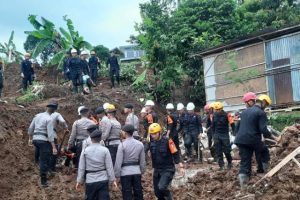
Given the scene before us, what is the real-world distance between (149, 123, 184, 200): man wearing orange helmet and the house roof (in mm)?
11645

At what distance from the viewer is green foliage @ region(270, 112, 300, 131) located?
1845cm

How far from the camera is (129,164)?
28.6 feet

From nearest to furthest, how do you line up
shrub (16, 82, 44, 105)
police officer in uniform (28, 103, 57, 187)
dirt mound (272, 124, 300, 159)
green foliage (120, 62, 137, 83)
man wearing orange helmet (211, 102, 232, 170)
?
police officer in uniform (28, 103, 57, 187), dirt mound (272, 124, 300, 159), man wearing orange helmet (211, 102, 232, 170), shrub (16, 82, 44, 105), green foliage (120, 62, 137, 83)

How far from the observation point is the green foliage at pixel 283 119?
18.5 meters

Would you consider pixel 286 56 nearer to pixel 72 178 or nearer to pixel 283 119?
pixel 283 119

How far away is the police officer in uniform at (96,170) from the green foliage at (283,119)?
11963 mm

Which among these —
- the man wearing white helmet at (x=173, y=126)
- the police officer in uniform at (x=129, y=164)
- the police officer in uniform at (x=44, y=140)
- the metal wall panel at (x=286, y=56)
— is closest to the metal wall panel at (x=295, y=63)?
the metal wall panel at (x=286, y=56)

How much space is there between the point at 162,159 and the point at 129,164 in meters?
0.68

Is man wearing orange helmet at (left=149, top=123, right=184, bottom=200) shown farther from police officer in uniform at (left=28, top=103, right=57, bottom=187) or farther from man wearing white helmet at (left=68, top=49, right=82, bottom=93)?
man wearing white helmet at (left=68, top=49, right=82, bottom=93)

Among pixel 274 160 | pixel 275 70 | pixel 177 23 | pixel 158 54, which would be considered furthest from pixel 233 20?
pixel 274 160

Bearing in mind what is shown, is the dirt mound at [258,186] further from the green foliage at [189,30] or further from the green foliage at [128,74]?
the green foliage at [128,74]

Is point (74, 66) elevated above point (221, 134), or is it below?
above

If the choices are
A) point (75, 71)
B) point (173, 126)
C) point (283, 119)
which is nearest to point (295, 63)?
point (283, 119)

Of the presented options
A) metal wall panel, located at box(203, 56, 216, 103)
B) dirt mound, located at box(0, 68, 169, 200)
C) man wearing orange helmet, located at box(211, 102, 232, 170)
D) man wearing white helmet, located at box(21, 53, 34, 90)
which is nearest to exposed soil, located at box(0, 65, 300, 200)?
dirt mound, located at box(0, 68, 169, 200)
